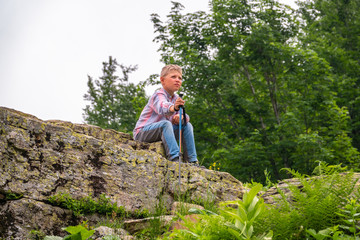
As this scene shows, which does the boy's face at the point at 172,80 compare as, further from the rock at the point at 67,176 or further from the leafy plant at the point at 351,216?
the leafy plant at the point at 351,216

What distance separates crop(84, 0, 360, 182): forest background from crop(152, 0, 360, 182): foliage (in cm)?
3

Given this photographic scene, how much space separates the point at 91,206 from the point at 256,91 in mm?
13655

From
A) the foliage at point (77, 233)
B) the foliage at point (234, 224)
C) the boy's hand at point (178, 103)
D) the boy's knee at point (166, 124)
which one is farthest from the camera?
the boy's knee at point (166, 124)

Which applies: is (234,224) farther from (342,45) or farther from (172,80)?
(342,45)

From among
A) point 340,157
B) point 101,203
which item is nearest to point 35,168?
point 101,203

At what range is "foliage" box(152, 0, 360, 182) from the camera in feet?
44.1

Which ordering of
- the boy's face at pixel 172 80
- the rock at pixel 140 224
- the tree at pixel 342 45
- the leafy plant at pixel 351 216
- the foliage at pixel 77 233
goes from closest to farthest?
1. the leafy plant at pixel 351 216
2. the foliage at pixel 77 233
3. the rock at pixel 140 224
4. the boy's face at pixel 172 80
5. the tree at pixel 342 45

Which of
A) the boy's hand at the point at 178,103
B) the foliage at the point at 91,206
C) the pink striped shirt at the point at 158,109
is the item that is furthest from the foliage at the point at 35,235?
the pink striped shirt at the point at 158,109

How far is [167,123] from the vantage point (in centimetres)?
620

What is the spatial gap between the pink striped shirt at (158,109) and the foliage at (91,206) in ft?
6.25

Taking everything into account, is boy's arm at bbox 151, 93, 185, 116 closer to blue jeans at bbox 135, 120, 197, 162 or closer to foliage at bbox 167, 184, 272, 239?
blue jeans at bbox 135, 120, 197, 162

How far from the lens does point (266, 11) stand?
15.7 metres

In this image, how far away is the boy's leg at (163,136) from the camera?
6008 mm

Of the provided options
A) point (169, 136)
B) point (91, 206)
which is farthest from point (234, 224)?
point (169, 136)
